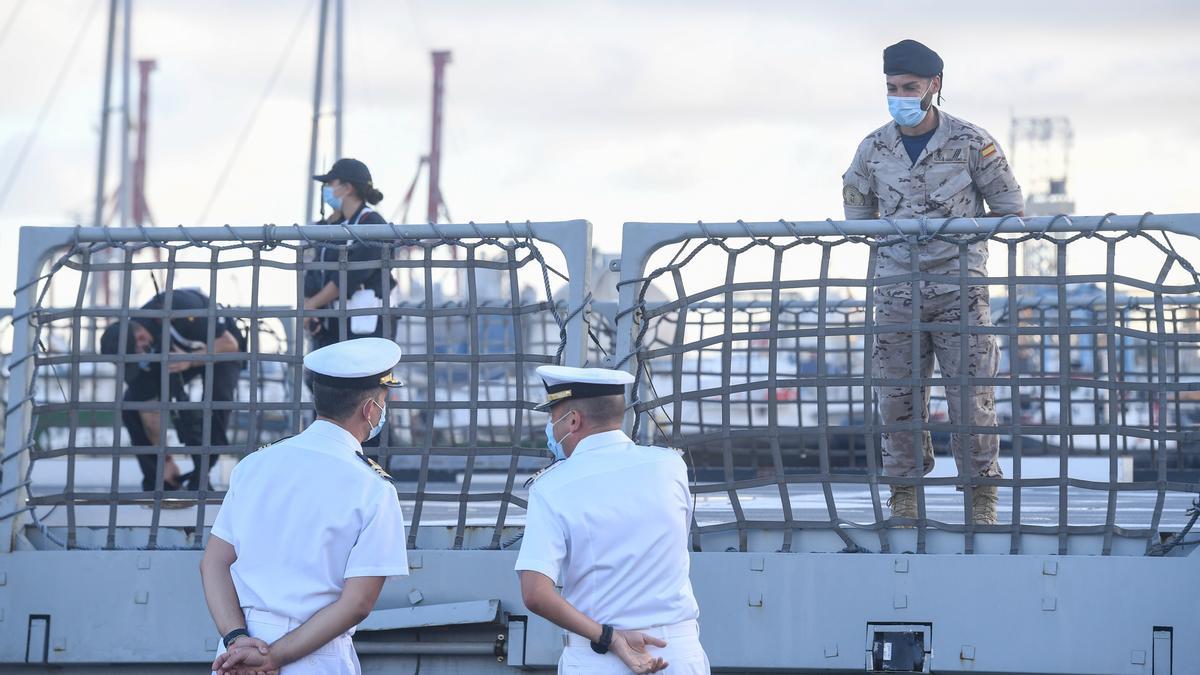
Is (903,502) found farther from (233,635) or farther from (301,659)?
(233,635)

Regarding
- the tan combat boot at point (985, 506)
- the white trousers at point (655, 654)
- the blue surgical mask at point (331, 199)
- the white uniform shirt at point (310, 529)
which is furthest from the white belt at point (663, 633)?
the blue surgical mask at point (331, 199)

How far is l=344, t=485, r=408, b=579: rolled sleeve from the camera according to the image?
151 inches

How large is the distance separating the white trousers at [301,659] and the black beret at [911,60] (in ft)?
11.1

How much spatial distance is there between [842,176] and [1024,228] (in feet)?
4.61

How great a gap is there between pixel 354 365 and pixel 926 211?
9.59ft

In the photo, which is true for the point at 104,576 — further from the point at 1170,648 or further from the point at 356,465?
the point at 1170,648

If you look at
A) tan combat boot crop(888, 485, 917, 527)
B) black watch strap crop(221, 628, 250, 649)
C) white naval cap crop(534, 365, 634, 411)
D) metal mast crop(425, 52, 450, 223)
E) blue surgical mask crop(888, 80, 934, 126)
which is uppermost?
metal mast crop(425, 52, 450, 223)

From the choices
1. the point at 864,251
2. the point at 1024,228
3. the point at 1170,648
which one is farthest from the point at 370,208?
the point at 1170,648

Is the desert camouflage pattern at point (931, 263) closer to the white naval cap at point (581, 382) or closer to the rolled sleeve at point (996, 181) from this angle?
the rolled sleeve at point (996, 181)

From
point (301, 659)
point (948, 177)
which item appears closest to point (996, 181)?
point (948, 177)

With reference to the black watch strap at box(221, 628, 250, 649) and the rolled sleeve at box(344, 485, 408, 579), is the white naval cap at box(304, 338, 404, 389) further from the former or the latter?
the black watch strap at box(221, 628, 250, 649)

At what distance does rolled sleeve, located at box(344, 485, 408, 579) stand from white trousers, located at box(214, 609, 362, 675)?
0.22 meters

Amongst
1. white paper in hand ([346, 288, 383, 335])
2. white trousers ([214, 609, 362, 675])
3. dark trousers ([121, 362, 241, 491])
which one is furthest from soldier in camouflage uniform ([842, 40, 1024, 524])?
dark trousers ([121, 362, 241, 491])

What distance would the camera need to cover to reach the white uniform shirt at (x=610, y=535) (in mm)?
3963
